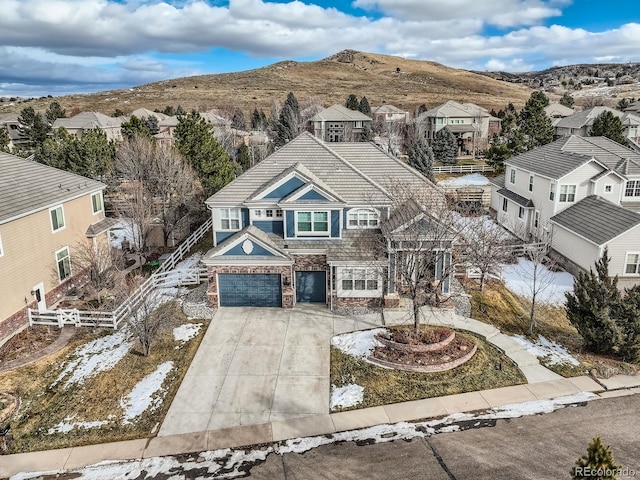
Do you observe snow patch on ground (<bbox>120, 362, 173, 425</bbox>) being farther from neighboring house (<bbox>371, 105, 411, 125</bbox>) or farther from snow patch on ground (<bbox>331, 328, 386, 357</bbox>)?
neighboring house (<bbox>371, 105, 411, 125</bbox>)

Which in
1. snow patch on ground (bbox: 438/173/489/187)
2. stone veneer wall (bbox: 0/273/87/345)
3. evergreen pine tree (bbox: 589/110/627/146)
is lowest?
stone veneer wall (bbox: 0/273/87/345)

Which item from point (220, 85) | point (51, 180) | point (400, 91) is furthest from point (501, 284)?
point (220, 85)

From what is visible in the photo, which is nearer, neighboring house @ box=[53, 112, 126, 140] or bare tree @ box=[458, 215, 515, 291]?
bare tree @ box=[458, 215, 515, 291]

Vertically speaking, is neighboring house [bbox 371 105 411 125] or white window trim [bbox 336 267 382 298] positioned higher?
neighboring house [bbox 371 105 411 125]

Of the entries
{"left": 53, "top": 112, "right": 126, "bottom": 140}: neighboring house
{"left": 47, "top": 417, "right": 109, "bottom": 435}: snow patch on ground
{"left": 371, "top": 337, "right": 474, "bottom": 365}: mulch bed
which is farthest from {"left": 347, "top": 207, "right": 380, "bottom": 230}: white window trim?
{"left": 53, "top": 112, "right": 126, "bottom": 140}: neighboring house

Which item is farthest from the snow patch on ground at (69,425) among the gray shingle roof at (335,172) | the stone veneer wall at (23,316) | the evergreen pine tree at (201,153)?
the evergreen pine tree at (201,153)

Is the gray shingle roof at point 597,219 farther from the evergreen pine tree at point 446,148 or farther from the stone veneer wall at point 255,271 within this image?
the evergreen pine tree at point 446,148
